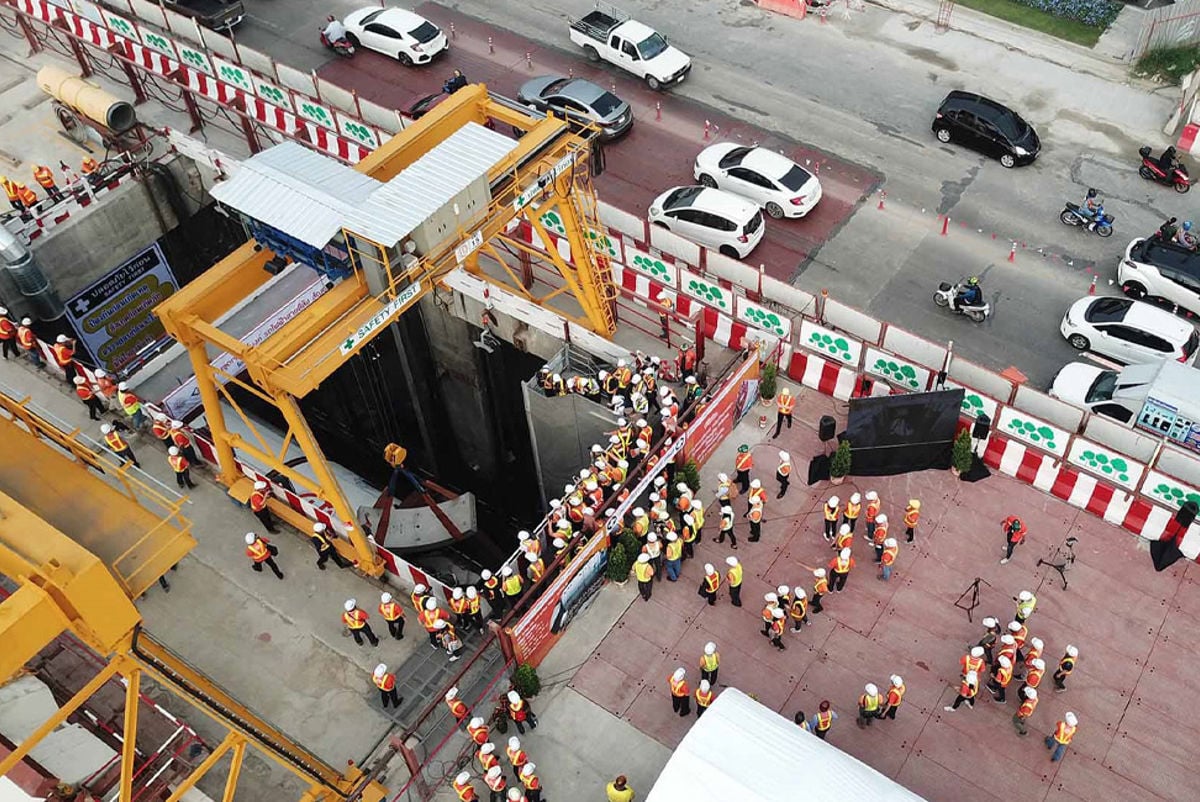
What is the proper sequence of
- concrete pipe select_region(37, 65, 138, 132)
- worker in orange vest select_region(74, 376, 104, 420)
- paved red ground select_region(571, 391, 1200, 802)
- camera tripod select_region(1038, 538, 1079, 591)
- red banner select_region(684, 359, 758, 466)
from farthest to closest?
concrete pipe select_region(37, 65, 138, 132), worker in orange vest select_region(74, 376, 104, 420), red banner select_region(684, 359, 758, 466), camera tripod select_region(1038, 538, 1079, 591), paved red ground select_region(571, 391, 1200, 802)

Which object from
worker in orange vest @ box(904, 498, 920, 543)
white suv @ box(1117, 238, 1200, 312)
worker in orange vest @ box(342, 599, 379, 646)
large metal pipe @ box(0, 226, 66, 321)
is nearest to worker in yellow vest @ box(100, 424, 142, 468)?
worker in orange vest @ box(342, 599, 379, 646)

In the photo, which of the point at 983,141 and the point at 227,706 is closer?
the point at 227,706

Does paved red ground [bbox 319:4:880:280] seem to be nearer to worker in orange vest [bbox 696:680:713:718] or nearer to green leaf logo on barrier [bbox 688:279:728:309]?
green leaf logo on barrier [bbox 688:279:728:309]

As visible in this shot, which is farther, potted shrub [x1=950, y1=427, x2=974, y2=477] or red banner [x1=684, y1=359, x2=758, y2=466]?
red banner [x1=684, y1=359, x2=758, y2=466]

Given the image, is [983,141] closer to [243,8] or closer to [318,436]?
[318,436]

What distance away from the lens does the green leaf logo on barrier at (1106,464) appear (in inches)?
778

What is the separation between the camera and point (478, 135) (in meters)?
20.5

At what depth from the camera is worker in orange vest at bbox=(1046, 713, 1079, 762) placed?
54.9 ft

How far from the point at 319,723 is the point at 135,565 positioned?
454 cm

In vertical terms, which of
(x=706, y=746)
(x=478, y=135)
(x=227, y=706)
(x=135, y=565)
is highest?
(x=478, y=135)

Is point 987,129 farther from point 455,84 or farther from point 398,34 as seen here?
point 398,34

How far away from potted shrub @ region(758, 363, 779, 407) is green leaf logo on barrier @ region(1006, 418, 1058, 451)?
A: 459cm

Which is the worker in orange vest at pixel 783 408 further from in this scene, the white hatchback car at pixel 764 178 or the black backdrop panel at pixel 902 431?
the white hatchback car at pixel 764 178

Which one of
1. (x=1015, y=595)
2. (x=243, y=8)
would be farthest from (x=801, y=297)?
(x=243, y=8)
